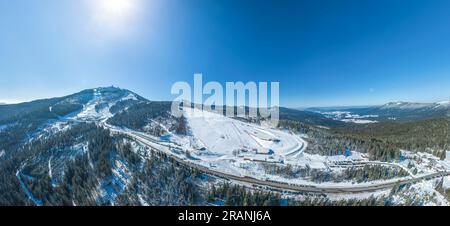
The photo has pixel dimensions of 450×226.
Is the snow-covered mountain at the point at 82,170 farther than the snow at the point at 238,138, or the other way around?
the snow at the point at 238,138

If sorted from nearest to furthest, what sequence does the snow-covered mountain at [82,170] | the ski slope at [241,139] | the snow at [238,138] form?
the snow-covered mountain at [82,170] → the ski slope at [241,139] → the snow at [238,138]

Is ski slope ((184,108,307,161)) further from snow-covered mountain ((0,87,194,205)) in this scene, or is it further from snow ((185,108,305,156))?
snow-covered mountain ((0,87,194,205))

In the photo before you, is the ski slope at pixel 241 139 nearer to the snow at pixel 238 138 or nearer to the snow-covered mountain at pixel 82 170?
the snow at pixel 238 138

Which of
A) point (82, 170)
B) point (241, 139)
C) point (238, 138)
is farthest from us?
point (238, 138)

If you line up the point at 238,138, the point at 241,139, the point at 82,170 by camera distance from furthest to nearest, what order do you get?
1. the point at 238,138
2. the point at 241,139
3. the point at 82,170

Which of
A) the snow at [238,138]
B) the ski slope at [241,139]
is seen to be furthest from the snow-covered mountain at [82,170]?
the ski slope at [241,139]

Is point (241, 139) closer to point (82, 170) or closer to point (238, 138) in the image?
point (238, 138)

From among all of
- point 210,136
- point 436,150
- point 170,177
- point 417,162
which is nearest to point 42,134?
point 210,136

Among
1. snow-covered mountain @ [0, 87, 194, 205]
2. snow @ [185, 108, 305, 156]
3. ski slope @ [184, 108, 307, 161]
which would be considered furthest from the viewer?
snow @ [185, 108, 305, 156]

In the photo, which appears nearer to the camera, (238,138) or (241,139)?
(241,139)

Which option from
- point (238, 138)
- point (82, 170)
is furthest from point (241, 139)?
point (82, 170)

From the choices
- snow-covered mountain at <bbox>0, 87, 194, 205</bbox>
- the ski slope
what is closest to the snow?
the ski slope

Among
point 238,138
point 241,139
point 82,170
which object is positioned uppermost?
point 238,138
